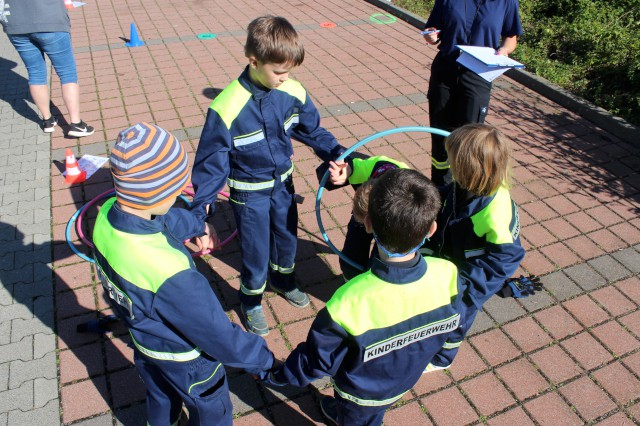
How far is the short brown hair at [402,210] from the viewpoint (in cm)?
198

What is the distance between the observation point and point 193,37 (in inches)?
347

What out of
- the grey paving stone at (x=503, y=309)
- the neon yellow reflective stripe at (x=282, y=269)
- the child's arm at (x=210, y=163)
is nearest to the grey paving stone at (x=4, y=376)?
the child's arm at (x=210, y=163)

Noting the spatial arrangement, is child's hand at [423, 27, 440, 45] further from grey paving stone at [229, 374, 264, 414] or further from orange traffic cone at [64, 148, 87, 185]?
orange traffic cone at [64, 148, 87, 185]

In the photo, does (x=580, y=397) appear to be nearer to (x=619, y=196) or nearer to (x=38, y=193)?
(x=619, y=196)

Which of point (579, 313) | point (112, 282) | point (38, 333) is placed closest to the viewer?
point (112, 282)

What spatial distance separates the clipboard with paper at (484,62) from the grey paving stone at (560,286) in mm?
1739

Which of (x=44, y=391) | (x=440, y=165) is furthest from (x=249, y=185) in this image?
(x=440, y=165)

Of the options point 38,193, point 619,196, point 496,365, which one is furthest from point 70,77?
point 619,196

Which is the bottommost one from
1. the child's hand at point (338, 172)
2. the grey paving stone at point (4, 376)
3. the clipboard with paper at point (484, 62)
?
the grey paving stone at point (4, 376)

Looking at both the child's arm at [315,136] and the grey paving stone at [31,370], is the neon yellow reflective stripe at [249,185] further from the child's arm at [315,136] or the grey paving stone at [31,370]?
the grey paving stone at [31,370]

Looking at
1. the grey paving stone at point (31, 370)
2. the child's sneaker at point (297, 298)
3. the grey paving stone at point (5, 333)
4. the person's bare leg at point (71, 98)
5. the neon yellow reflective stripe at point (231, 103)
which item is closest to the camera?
the neon yellow reflective stripe at point (231, 103)

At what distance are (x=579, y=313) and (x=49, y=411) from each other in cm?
377

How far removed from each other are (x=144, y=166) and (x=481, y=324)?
2807 mm

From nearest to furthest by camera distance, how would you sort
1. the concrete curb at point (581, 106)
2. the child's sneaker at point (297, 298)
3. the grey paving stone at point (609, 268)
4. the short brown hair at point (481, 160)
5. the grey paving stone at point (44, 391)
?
1. the short brown hair at point (481, 160)
2. the grey paving stone at point (44, 391)
3. the child's sneaker at point (297, 298)
4. the grey paving stone at point (609, 268)
5. the concrete curb at point (581, 106)
